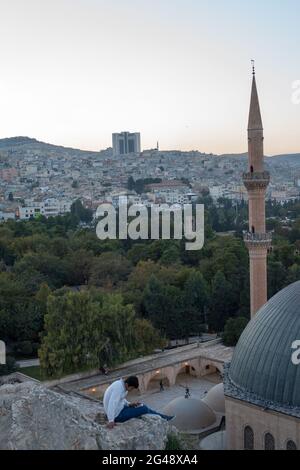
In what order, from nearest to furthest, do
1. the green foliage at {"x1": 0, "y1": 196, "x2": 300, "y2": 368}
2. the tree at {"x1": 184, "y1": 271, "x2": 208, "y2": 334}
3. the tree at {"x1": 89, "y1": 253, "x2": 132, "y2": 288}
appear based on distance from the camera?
the green foliage at {"x1": 0, "y1": 196, "x2": 300, "y2": 368}
the tree at {"x1": 184, "y1": 271, "x2": 208, "y2": 334}
the tree at {"x1": 89, "y1": 253, "x2": 132, "y2": 288}

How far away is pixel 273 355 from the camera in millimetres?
12547

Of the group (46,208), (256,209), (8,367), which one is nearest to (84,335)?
(8,367)

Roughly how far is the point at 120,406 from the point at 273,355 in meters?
6.11

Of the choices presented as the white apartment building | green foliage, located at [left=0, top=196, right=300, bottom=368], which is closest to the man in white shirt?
green foliage, located at [left=0, top=196, right=300, bottom=368]

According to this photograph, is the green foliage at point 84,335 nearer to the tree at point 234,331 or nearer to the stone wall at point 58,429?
the tree at point 234,331

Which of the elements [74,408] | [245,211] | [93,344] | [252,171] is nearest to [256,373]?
[74,408]

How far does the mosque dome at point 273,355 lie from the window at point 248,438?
77 cm

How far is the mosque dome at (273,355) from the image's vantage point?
12180 millimetres

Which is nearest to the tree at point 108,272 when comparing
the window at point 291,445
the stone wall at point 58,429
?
the window at point 291,445

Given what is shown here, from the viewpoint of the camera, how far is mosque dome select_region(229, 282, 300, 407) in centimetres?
1218

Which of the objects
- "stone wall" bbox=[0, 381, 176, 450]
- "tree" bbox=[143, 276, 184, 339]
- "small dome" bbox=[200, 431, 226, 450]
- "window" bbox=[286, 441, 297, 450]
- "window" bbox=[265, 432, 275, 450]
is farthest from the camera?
"tree" bbox=[143, 276, 184, 339]

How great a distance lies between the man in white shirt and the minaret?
1232 centimetres

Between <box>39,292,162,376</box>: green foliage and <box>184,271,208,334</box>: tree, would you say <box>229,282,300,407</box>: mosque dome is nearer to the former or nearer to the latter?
<box>39,292,162,376</box>: green foliage

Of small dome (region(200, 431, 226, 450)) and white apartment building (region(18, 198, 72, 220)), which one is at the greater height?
white apartment building (region(18, 198, 72, 220))
